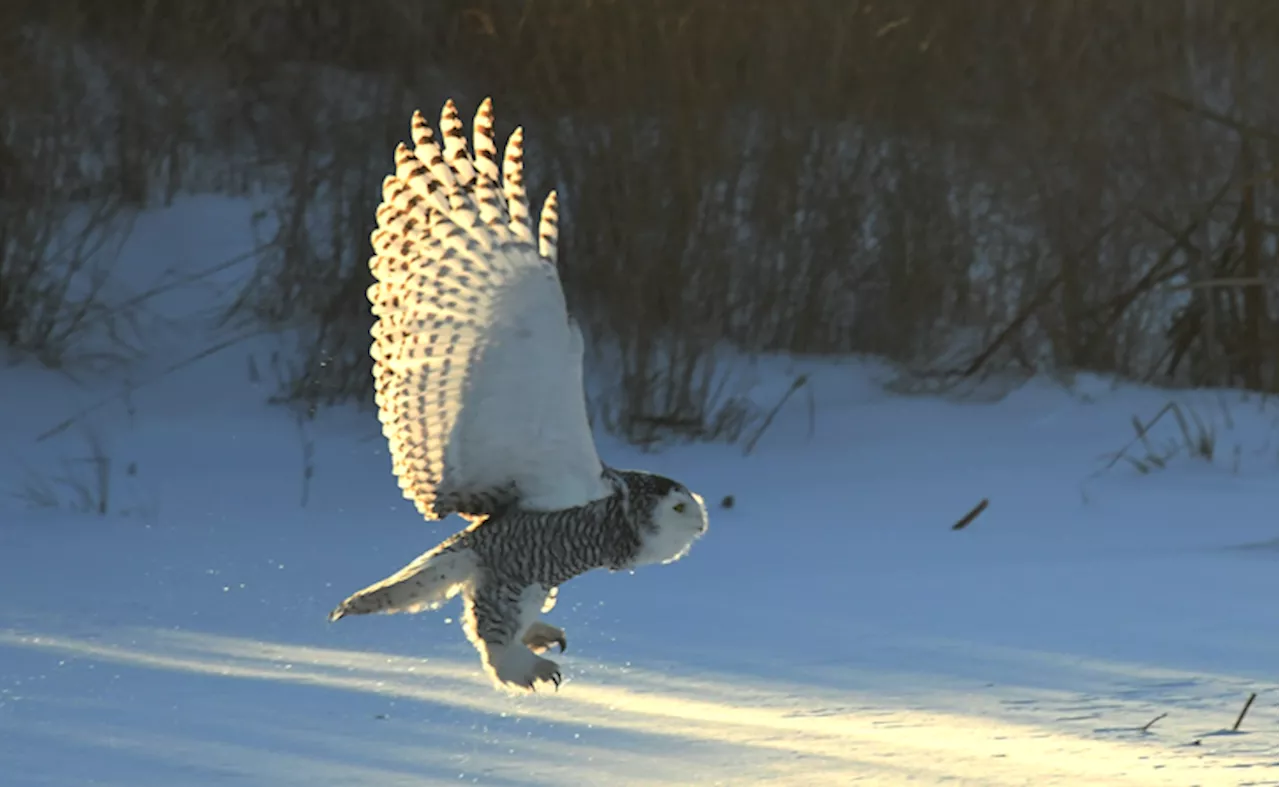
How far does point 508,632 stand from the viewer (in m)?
3.66

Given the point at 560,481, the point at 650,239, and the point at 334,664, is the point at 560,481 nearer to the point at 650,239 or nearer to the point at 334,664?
the point at 334,664

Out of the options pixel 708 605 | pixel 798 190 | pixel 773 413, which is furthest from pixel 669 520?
pixel 798 190

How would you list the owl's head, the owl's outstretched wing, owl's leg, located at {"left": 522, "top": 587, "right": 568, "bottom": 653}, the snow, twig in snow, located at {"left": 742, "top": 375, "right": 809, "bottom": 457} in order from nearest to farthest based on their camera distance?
the owl's outstretched wing < the owl's head < the snow < owl's leg, located at {"left": 522, "top": 587, "right": 568, "bottom": 653} < twig in snow, located at {"left": 742, "top": 375, "right": 809, "bottom": 457}

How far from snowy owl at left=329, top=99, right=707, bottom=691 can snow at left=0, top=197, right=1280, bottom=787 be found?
34cm

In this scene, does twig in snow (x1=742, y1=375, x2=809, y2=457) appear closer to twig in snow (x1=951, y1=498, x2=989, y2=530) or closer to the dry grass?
the dry grass

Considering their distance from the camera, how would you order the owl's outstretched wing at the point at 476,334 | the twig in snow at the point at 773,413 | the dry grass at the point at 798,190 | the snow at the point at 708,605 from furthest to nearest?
the dry grass at the point at 798,190, the twig in snow at the point at 773,413, the snow at the point at 708,605, the owl's outstretched wing at the point at 476,334

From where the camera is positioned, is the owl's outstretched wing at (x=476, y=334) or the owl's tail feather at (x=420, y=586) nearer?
the owl's outstretched wing at (x=476, y=334)

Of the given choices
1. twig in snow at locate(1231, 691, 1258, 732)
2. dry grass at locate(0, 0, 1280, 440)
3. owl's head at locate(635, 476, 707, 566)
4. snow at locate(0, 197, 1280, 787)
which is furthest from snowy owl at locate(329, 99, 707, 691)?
dry grass at locate(0, 0, 1280, 440)

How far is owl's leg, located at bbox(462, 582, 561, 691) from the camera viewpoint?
3.63m

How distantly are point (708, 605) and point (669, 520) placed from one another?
5.83 ft

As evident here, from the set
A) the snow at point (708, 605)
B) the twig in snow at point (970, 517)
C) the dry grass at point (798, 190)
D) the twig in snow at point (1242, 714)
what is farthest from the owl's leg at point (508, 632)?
the dry grass at point (798, 190)

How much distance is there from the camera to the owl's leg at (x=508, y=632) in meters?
3.63

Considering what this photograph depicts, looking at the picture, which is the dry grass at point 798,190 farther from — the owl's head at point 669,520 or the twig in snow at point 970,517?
the owl's head at point 669,520

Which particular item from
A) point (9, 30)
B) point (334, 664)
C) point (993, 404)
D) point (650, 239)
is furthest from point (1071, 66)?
point (334, 664)
